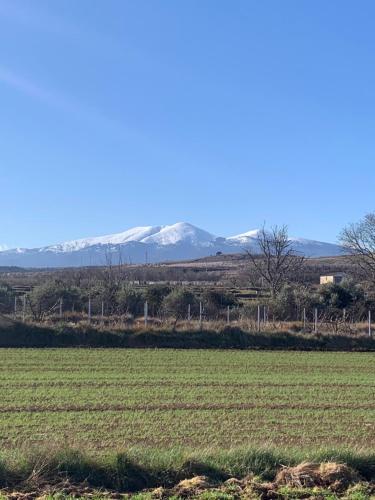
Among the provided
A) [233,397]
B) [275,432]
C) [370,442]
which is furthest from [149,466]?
[233,397]

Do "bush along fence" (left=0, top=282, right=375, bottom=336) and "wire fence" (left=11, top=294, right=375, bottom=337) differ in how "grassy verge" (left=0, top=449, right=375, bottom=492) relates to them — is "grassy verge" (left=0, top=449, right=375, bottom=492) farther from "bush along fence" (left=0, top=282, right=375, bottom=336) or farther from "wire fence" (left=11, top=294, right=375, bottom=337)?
"bush along fence" (left=0, top=282, right=375, bottom=336)

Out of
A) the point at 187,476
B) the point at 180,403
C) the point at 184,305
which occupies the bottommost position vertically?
the point at 180,403

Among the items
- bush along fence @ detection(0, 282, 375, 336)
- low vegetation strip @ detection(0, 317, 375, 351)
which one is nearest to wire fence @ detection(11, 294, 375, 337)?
bush along fence @ detection(0, 282, 375, 336)

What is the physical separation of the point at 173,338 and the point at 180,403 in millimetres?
16617

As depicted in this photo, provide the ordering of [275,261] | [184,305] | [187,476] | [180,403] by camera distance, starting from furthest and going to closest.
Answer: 1. [275,261]
2. [184,305]
3. [180,403]
4. [187,476]

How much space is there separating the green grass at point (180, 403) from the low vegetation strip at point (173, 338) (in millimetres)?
4502

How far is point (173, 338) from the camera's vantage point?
31.1 m

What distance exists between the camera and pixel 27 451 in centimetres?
804

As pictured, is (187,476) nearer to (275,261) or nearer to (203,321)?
(203,321)

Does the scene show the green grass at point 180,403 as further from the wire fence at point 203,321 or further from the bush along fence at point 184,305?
the bush along fence at point 184,305

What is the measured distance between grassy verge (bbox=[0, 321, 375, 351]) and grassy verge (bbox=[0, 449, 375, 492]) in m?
21.7

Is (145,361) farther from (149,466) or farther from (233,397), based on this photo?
(149,466)

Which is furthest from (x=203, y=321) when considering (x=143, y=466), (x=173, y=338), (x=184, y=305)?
(x=143, y=466)

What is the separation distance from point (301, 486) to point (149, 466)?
6.53ft
